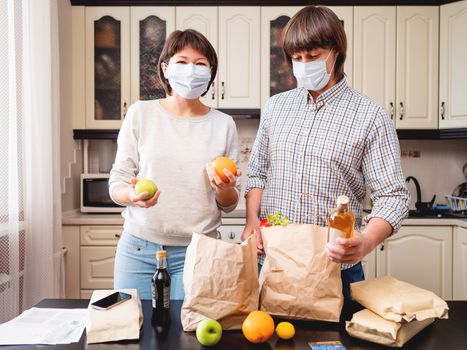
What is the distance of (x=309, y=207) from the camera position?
1232 millimetres

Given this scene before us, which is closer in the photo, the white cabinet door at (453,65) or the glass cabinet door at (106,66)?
the white cabinet door at (453,65)

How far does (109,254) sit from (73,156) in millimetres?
718

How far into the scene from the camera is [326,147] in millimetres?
1215

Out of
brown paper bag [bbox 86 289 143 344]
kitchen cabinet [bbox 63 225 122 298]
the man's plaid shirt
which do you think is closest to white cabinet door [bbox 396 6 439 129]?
the man's plaid shirt

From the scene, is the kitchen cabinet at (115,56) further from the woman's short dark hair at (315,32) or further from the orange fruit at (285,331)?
the orange fruit at (285,331)

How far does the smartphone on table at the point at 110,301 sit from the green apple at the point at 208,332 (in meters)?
0.20

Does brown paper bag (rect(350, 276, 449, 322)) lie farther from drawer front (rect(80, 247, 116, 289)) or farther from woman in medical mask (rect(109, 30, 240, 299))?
drawer front (rect(80, 247, 116, 289))

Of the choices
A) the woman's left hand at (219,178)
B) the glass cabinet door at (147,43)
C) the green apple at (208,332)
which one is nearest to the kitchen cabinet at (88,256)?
the glass cabinet door at (147,43)

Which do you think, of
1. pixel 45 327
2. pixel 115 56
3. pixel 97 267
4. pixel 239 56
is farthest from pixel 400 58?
pixel 45 327

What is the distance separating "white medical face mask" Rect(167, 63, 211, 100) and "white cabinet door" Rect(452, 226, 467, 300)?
205cm

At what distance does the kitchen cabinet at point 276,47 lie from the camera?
2.95m

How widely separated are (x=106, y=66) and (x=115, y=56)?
0.29ft

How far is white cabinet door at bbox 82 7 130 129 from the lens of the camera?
2.95 metres

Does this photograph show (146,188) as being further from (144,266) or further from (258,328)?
(258,328)
